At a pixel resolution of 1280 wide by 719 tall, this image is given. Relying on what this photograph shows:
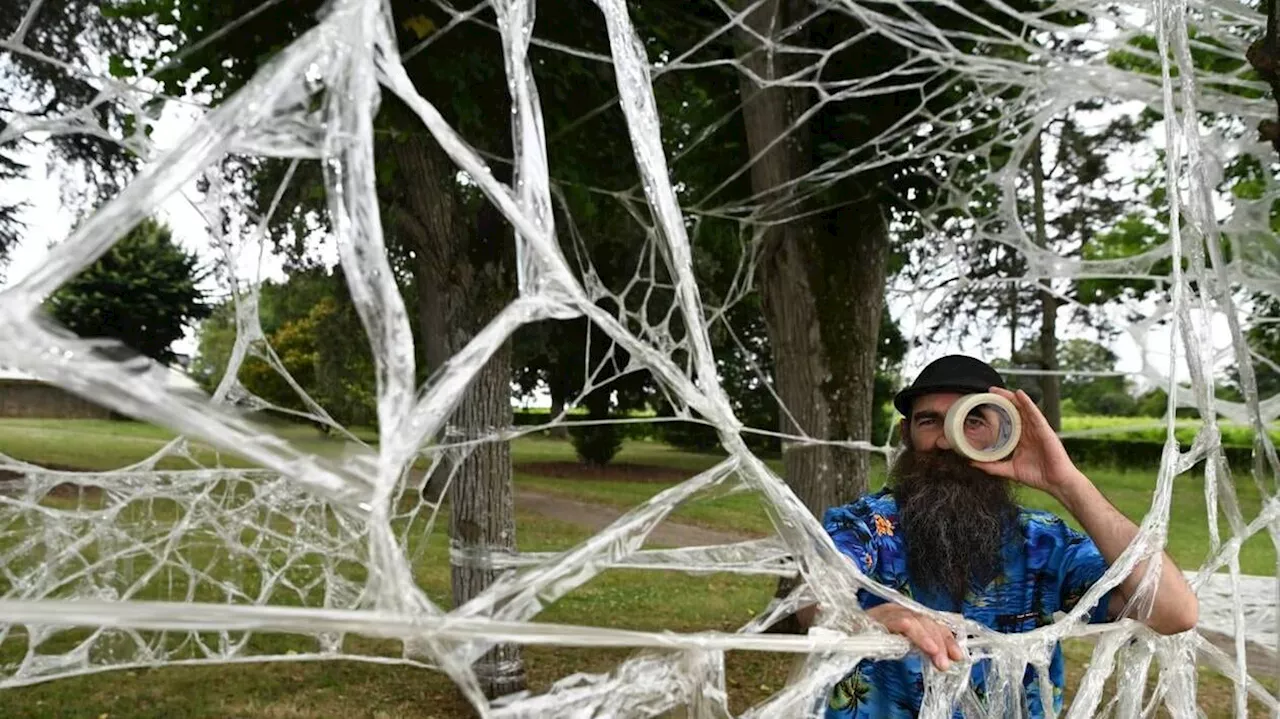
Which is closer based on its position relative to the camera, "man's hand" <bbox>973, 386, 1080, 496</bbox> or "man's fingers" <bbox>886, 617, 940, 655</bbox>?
"man's fingers" <bbox>886, 617, 940, 655</bbox>

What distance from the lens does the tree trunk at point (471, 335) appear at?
4.68m

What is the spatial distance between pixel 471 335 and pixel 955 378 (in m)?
2.90

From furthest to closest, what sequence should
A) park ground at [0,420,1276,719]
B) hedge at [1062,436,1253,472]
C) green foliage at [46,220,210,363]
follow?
hedge at [1062,436,1253,472]
park ground at [0,420,1276,719]
green foliage at [46,220,210,363]

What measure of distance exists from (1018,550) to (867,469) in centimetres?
308

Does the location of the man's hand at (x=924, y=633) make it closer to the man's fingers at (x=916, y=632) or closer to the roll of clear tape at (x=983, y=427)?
the man's fingers at (x=916, y=632)

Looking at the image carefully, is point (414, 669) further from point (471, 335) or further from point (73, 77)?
point (73, 77)

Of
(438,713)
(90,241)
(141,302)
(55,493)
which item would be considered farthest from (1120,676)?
(55,493)

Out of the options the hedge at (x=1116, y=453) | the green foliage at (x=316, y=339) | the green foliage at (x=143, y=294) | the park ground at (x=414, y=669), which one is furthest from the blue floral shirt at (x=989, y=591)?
the hedge at (x=1116, y=453)

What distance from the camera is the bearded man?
2068mm

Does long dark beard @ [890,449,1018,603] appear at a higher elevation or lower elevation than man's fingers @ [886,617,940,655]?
higher

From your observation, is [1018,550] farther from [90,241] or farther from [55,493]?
[55,493]

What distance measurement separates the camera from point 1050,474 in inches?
81.7

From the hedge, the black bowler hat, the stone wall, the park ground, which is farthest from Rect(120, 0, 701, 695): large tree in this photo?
the hedge

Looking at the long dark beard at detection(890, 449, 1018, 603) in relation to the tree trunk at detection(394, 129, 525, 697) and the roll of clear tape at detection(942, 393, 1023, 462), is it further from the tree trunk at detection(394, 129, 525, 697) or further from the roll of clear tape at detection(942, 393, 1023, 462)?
the tree trunk at detection(394, 129, 525, 697)
